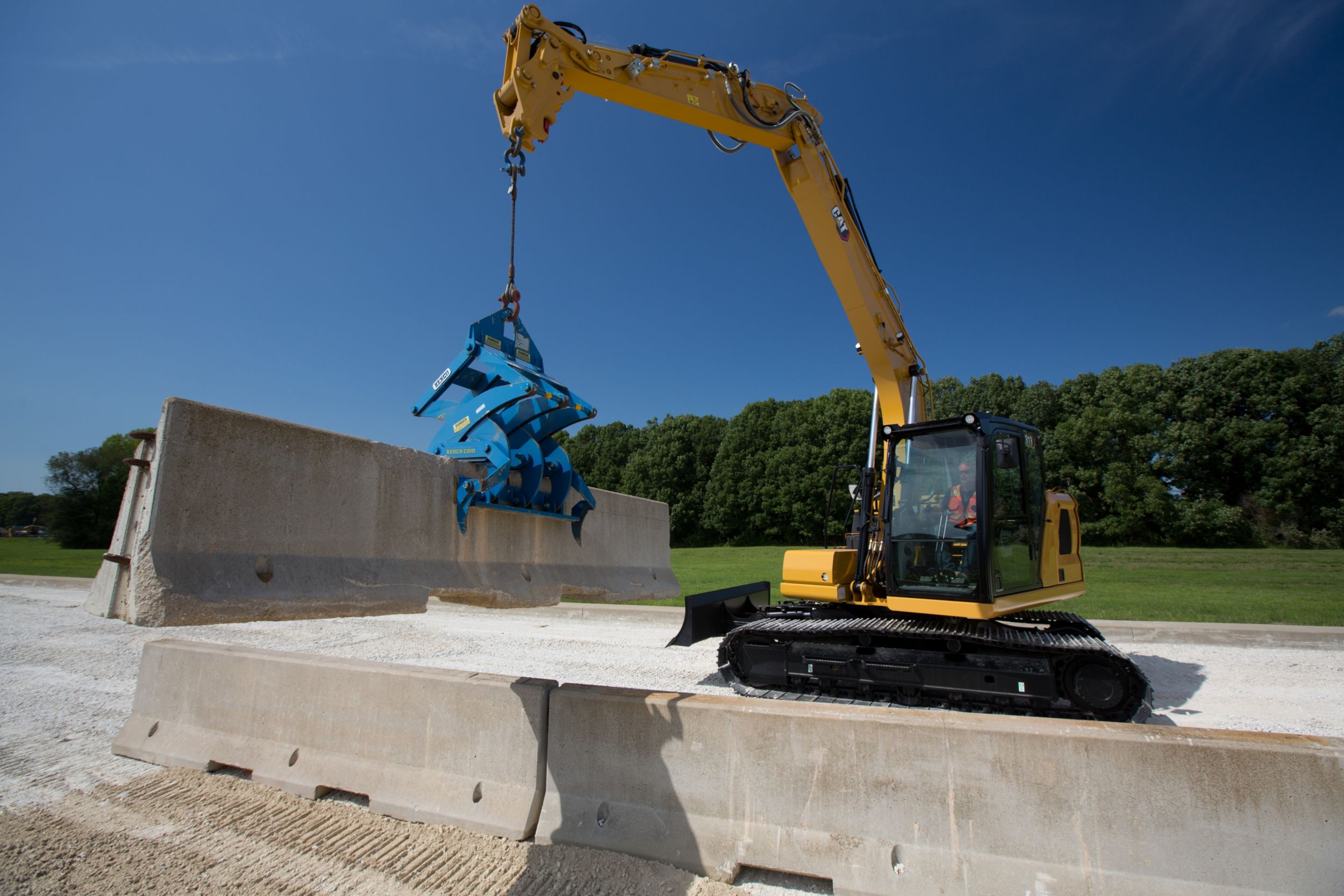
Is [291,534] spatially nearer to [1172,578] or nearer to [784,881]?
[784,881]

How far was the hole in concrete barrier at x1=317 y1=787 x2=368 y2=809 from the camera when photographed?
3680 millimetres

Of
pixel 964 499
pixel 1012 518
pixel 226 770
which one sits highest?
pixel 964 499

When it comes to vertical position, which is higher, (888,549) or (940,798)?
(888,549)

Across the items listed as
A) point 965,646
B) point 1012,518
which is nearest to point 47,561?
point 965,646

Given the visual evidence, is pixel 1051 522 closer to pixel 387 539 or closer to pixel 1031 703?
pixel 1031 703

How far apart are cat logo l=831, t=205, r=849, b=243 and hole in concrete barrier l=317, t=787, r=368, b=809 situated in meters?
6.65

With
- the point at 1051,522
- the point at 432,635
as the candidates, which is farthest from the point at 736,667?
the point at 432,635

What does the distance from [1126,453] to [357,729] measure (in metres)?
41.9

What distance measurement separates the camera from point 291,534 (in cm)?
342

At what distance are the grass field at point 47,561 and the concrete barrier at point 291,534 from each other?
14179mm

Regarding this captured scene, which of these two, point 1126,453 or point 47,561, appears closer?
point 47,561

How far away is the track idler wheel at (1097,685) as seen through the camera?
5.24 metres

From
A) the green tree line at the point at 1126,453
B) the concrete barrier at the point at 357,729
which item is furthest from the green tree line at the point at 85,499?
the concrete barrier at the point at 357,729

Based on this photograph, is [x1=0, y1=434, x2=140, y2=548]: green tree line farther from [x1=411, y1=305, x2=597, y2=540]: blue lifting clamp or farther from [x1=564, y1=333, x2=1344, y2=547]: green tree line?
[x1=411, y1=305, x2=597, y2=540]: blue lifting clamp
